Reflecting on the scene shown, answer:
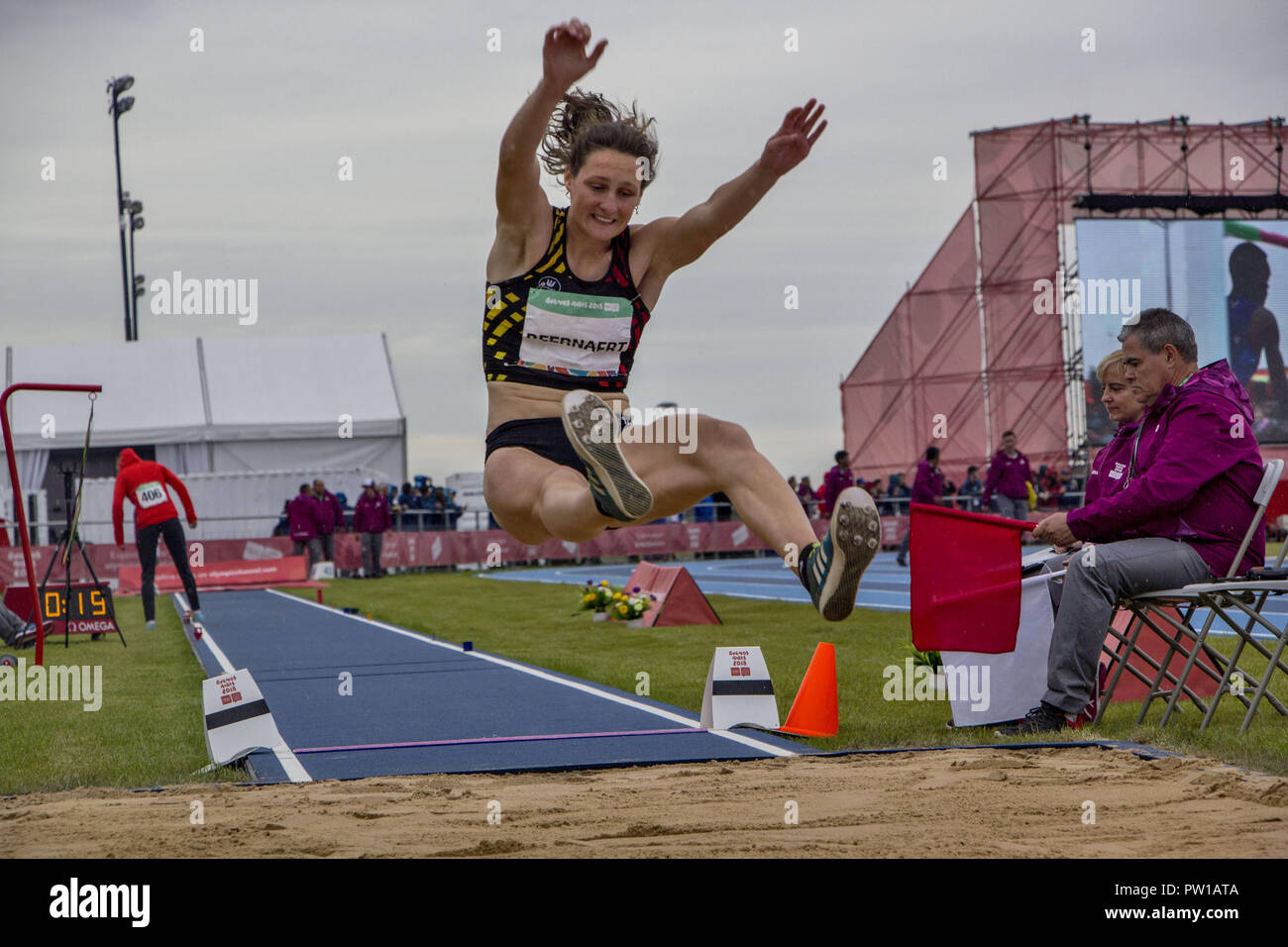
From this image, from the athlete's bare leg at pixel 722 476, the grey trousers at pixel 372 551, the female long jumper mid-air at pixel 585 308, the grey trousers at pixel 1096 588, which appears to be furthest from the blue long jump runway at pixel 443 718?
the grey trousers at pixel 372 551

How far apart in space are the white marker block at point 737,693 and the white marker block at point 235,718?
6.58 feet

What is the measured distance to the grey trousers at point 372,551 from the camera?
27438mm

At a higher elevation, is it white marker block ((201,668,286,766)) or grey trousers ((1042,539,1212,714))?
grey trousers ((1042,539,1212,714))

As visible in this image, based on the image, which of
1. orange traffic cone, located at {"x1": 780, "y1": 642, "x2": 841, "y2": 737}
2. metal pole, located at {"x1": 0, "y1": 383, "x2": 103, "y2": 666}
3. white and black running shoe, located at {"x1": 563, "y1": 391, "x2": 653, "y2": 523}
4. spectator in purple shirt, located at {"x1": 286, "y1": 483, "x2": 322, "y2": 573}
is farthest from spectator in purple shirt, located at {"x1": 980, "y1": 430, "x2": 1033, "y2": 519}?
white and black running shoe, located at {"x1": 563, "y1": 391, "x2": 653, "y2": 523}

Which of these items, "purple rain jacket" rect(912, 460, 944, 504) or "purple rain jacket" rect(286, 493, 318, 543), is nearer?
"purple rain jacket" rect(912, 460, 944, 504)

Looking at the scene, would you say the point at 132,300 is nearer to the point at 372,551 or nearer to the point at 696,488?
the point at 372,551

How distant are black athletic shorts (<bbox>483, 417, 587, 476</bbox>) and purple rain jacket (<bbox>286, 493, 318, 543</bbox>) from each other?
872 inches

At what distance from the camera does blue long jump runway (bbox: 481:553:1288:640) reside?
50.8ft

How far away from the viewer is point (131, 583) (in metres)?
24.5

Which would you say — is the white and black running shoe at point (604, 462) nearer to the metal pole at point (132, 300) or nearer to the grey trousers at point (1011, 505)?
the grey trousers at point (1011, 505)

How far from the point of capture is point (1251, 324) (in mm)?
30609

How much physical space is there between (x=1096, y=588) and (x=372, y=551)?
72.8ft

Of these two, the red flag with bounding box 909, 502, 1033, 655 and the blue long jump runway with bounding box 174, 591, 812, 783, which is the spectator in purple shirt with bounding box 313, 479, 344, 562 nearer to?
the blue long jump runway with bounding box 174, 591, 812, 783

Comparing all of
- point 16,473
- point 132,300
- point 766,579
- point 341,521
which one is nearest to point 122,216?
point 132,300
